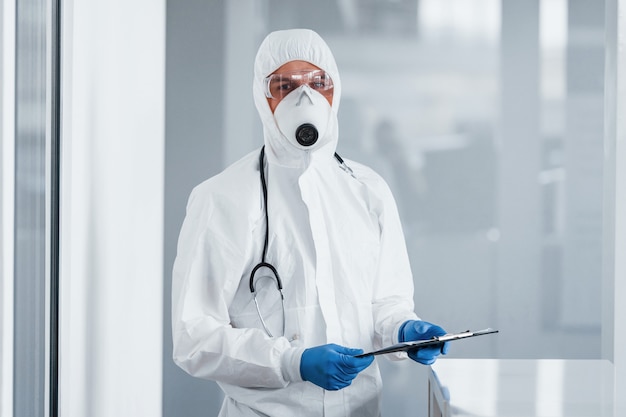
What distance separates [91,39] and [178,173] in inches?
45.7

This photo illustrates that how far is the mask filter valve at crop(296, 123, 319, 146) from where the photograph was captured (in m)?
1.51

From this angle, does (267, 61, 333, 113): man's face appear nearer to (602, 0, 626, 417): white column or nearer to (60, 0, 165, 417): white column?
(60, 0, 165, 417): white column

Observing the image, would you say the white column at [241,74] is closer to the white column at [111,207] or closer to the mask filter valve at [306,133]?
the white column at [111,207]

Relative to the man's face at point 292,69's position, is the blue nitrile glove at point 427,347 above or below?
below

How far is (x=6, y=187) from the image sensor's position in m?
1.01

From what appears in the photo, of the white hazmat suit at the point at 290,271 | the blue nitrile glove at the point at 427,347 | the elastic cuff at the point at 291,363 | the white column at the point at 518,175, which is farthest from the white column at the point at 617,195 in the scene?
the white column at the point at 518,175

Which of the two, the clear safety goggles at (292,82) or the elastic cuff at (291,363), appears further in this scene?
the clear safety goggles at (292,82)

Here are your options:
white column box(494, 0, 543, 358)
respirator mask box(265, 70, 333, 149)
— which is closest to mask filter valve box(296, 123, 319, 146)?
respirator mask box(265, 70, 333, 149)

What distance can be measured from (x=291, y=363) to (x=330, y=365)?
0.30ft

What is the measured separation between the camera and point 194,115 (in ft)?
8.50

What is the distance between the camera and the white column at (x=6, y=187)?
3.24 feet

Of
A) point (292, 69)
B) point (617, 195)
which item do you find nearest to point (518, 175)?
point (617, 195)

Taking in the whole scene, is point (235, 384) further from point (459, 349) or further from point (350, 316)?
point (459, 349)

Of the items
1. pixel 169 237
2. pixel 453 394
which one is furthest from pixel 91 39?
pixel 169 237
